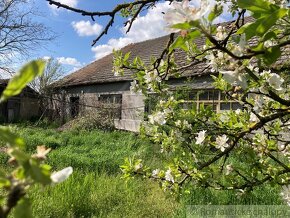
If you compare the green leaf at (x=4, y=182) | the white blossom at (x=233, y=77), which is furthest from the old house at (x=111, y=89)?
the green leaf at (x=4, y=182)

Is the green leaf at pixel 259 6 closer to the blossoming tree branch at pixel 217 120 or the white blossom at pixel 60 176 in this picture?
the blossoming tree branch at pixel 217 120

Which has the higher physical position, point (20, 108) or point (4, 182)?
point (4, 182)

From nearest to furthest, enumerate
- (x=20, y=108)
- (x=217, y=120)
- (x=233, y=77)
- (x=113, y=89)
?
1. (x=233, y=77)
2. (x=217, y=120)
3. (x=113, y=89)
4. (x=20, y=108)

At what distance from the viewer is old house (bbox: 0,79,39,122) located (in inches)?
844

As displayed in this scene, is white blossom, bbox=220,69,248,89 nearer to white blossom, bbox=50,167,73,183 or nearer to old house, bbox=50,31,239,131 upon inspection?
white blossom, bbox=50,167,73,183

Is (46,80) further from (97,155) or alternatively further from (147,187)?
(147,187)

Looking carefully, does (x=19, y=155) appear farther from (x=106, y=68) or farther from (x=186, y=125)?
(x=106, y=68)

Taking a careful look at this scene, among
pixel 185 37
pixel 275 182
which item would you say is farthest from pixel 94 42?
pixel 185 37

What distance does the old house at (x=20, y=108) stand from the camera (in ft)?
70.4

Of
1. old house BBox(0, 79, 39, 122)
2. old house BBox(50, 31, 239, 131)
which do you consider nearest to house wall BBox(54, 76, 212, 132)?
old house BBox(50, 31, 239, 131)

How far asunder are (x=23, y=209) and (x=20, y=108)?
22792 mm

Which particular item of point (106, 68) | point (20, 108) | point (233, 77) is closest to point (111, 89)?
point (106, 68)

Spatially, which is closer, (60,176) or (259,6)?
(60,176)

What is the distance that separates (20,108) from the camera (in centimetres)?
2205
